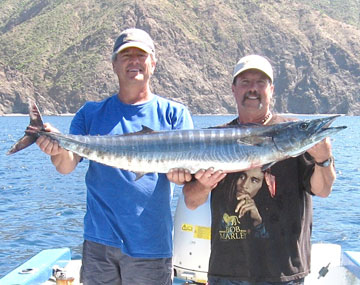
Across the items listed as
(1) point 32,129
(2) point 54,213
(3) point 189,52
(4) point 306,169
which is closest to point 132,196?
(1) point 32,129

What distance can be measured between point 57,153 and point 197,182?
1239 millimetres

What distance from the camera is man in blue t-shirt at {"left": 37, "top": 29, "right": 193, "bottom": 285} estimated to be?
13.7 ft

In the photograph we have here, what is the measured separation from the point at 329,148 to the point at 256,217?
30.0 inches

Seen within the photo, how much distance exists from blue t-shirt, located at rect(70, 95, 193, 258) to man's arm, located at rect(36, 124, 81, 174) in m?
0.18

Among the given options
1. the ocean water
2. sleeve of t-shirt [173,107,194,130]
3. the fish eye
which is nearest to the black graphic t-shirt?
the fish eye

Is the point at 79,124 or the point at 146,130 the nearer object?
the point at 146,130

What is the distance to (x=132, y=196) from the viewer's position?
13.8 ft

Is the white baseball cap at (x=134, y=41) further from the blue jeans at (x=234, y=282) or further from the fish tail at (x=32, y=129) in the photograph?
the blue jeans at (x=234, y=282)

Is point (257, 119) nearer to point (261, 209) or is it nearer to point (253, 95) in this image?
point (253, 95)

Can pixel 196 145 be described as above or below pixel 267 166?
above

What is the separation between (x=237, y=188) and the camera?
4.03 metres

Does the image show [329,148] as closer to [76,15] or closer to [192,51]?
[192,51]

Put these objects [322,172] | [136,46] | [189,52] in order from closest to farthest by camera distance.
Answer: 1. [322,172]
2. [136,46]
3. [189,52]

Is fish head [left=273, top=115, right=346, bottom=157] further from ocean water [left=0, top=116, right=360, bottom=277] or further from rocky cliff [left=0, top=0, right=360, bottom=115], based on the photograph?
rocky cliff [left=0, top=0, right=360, bottom=115]
